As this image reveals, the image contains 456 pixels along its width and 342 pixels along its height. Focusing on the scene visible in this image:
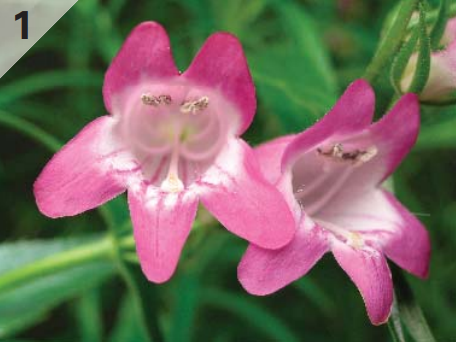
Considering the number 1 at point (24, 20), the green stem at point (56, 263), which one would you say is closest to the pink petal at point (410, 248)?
the green stem at point (56, 263)

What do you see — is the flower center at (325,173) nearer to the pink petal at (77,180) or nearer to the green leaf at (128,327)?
the pink petal at (77,180)

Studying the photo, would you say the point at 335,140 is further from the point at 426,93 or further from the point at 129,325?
the point at 129,325

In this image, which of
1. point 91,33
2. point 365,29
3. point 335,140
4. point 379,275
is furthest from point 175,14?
point 379,275

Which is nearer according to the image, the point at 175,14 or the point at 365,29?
the point at 365,29

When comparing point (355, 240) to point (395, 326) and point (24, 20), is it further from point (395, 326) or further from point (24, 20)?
point (24, 20)

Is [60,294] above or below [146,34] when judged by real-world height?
below

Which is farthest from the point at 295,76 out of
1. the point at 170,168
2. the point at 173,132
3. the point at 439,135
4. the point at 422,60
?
the point at 422,60

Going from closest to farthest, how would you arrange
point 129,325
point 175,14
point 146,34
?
point 146,34 < point 129,325 < point 175,14
